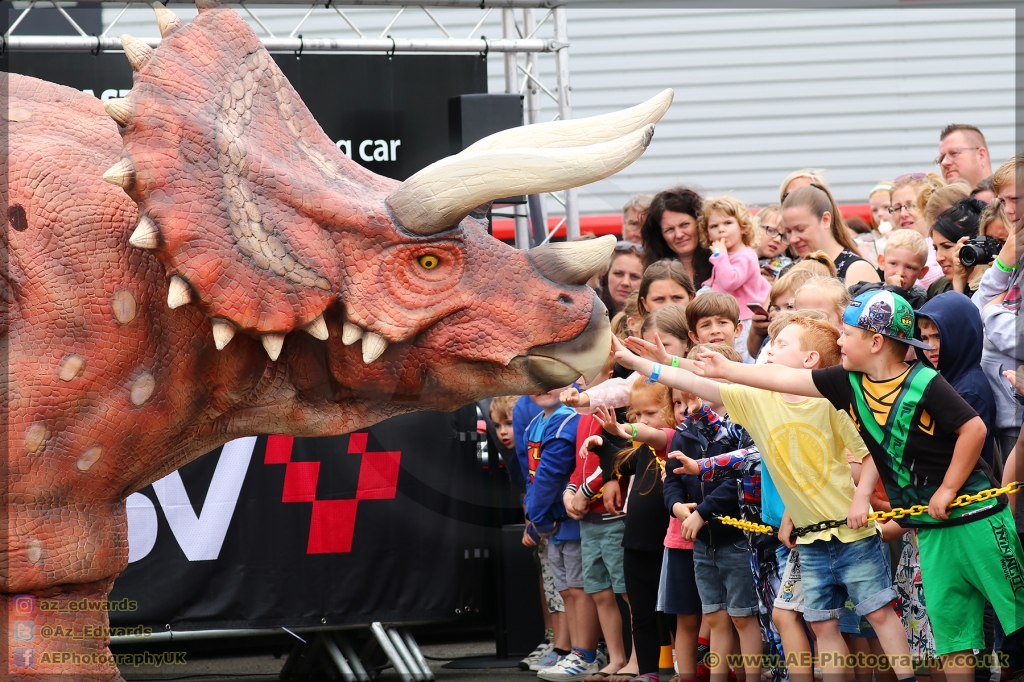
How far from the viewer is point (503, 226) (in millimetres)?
11984

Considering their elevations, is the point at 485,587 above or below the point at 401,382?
below

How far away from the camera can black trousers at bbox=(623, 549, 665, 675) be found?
5.37 m

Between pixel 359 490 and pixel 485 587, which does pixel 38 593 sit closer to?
pixel 359 490

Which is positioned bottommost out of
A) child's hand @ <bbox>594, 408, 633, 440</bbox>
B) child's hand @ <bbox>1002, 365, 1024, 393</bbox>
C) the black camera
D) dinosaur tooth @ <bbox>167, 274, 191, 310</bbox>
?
child's hand @ <bbox>594, 408, 633, 440</bbox>

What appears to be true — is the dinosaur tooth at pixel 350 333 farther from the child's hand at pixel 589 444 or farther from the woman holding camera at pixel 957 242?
the woman holding camera at pixel 957 242

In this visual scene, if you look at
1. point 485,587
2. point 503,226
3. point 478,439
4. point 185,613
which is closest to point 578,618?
point 485,587

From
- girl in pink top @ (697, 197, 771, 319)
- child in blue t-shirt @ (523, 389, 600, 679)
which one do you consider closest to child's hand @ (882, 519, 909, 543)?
girl in pink top @ (697, 197, 771, 319)

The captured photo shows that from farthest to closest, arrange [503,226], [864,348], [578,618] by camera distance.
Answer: [503,226] < [578,618] < [864,348]

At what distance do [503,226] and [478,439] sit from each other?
528 cm

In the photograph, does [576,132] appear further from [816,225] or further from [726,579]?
[816,225]

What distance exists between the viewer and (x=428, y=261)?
264 cm

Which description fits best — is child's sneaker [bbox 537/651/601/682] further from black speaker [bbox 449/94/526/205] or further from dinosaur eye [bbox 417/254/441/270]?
dinosaur eye [bbox 417/254/441/270]

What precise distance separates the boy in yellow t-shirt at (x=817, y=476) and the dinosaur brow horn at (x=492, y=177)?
142 cm

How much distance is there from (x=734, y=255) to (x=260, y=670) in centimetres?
376
